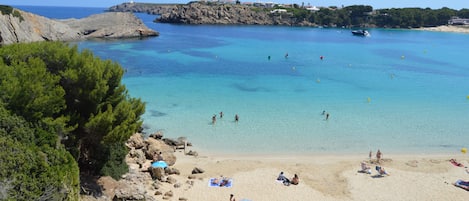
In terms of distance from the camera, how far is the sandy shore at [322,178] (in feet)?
63.0

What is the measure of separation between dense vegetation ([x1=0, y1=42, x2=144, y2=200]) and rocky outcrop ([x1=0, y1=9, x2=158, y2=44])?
40.9 meters

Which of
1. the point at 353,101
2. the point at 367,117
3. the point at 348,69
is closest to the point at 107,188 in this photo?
the point at 367,117

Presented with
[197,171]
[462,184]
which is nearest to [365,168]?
[462,184]

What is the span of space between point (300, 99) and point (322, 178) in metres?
17.0

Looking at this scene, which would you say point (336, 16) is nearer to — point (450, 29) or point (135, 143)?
point (450, 29)

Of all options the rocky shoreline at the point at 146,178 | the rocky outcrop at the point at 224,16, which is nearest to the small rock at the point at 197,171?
the rocky shoreline at the point at 146,178

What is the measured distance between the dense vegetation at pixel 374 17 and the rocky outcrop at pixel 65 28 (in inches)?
3272

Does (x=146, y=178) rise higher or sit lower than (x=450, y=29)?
lower

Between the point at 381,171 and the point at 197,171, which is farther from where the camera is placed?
the point at 381,171

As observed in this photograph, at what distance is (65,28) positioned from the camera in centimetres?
7700

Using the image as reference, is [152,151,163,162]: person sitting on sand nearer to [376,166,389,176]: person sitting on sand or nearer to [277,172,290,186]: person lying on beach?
[277,172,290,186]: person lying on beach

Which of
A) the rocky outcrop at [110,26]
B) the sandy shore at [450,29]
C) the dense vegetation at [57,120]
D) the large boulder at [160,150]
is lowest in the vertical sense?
the large boulder at [160,150]

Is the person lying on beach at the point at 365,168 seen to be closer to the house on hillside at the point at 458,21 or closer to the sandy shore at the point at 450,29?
the sandy shore at the point at 450,29

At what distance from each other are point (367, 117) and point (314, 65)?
89.0 ft
